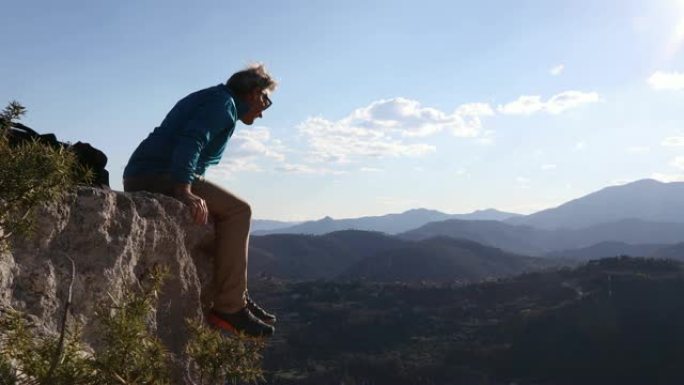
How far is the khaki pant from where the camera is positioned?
15.3ft

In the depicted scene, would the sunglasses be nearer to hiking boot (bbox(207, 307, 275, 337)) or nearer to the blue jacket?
the blue jacket

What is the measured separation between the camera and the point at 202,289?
476 cm

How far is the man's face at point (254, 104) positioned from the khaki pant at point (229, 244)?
615 mm

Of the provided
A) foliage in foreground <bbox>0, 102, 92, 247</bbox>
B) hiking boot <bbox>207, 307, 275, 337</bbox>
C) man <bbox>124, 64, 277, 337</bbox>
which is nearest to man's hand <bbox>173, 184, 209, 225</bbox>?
man <bbox>124, 64, 277, 337</bbox>

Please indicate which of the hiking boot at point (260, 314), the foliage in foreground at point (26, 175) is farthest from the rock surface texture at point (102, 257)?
the hiking boot at point (260, 314)

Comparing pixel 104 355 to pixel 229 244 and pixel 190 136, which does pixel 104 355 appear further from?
pixel 229 244

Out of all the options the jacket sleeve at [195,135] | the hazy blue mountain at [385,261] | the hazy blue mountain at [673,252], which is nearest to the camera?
the jacket sleeve at [195,135]

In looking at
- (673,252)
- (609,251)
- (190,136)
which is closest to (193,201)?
(190,136)

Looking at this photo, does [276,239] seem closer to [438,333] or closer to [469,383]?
[438,333]

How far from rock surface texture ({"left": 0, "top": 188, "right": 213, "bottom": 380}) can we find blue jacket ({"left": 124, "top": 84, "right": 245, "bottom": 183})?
0.29m

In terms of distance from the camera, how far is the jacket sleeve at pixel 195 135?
4.14 meters

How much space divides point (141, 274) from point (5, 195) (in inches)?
75.8

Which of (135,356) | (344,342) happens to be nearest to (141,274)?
(135,356)

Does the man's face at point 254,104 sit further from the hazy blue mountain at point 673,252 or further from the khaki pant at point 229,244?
the hazy blue mountain at point 673,252
